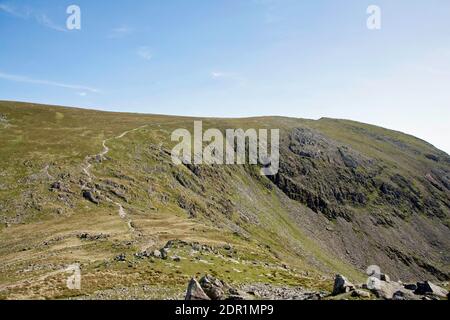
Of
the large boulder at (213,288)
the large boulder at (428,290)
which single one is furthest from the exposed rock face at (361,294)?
Answer: the large boulder at (213,288)

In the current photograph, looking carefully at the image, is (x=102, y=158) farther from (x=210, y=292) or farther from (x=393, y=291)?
(x=393, y=291)

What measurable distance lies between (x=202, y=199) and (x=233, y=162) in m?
44.0

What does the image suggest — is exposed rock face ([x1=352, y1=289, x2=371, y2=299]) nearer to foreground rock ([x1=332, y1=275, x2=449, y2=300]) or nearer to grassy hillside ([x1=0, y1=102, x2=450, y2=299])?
foreground rock ([x1=332, y1=275, x2=449, y2=300])

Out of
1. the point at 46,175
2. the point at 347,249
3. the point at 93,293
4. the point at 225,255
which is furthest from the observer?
the point at 347,249

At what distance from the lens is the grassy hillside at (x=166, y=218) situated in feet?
158

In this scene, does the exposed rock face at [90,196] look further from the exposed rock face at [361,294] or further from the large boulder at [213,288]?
the exposed rock face at [361,294]

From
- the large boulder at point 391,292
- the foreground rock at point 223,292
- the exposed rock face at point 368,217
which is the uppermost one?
the large boulder at point 391,292

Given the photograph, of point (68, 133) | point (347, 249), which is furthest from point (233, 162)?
point (68, 133)

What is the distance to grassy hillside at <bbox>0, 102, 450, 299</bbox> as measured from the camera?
4819 centimetres

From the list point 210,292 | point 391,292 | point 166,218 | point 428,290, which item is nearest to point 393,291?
point 391,292

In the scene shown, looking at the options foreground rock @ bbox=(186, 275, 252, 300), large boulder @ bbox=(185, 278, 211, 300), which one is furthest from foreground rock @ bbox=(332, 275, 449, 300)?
large boulder @ bbox=(185, 278, 211, 300)

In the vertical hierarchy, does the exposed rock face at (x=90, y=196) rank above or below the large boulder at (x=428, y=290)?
below

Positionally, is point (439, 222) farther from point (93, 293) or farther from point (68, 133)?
point (93, 293)
